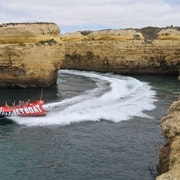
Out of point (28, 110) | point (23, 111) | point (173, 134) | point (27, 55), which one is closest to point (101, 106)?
point (28, 110)

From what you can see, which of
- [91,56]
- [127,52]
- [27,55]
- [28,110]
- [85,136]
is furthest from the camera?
[91,56]

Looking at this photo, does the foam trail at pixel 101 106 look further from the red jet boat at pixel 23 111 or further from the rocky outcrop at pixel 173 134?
the rocky outcrop at pixel 173 134

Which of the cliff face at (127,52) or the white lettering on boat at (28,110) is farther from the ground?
the cliff face at (127,52)

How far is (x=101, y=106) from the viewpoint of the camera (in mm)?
42531

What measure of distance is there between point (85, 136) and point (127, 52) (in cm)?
4995

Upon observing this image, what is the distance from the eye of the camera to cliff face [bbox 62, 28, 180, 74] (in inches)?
3071

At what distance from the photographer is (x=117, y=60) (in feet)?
263

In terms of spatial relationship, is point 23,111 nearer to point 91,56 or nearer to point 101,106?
point 101,106

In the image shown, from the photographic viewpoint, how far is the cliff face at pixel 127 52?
78000mm

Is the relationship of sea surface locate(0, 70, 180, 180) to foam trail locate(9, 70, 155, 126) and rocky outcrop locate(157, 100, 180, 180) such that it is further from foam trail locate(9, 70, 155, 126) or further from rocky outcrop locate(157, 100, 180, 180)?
rocky outcrop locate(157, 100, 180, 180)

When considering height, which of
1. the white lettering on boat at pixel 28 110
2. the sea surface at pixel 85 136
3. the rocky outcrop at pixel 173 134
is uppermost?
the rocky outcrop at pixel 173 134

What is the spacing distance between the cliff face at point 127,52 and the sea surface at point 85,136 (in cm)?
2573

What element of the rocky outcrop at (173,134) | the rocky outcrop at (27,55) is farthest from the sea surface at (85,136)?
the rocky outcrop at (173,134)

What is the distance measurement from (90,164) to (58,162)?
7.43ft
